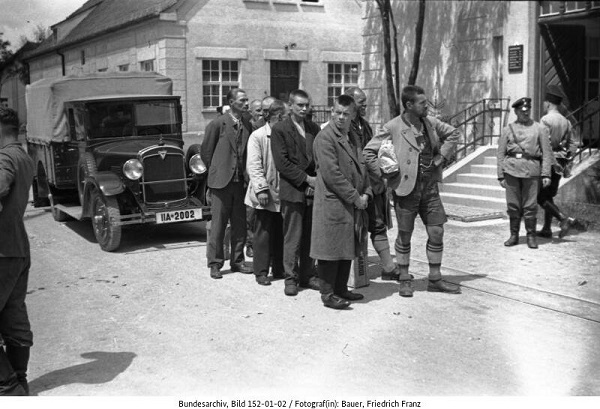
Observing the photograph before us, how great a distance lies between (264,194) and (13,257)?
3.10 meters

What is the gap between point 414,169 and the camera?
6617 millimetres

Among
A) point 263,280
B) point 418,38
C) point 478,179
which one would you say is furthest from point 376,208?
point 478,179

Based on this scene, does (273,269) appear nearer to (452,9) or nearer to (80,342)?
(80,342)

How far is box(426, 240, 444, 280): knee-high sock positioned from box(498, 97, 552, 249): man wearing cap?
2.40 metres

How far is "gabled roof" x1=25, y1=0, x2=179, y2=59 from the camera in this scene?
5.32m

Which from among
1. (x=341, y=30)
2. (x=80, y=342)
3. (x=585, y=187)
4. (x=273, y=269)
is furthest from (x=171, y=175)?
(x=341, y=30)

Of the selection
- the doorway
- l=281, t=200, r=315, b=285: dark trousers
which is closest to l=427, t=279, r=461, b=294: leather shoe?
l=281, t=200, r=315, b=285: dark trousers

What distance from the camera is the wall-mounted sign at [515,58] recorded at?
16.0 ft

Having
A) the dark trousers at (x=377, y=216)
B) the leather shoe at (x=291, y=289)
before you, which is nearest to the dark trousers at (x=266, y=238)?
the leather shoe at (x=291, y=289)

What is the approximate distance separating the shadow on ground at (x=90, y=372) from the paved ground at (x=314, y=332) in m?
0.01

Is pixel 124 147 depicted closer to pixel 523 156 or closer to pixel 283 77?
pixel 523 156

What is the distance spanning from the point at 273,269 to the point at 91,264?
7.35ft

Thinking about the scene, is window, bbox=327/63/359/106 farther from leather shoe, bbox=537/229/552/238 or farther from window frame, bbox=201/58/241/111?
leather shoe, bbox=537/229/552/238

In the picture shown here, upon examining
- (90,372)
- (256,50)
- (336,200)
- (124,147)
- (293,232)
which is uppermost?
(256,50)
